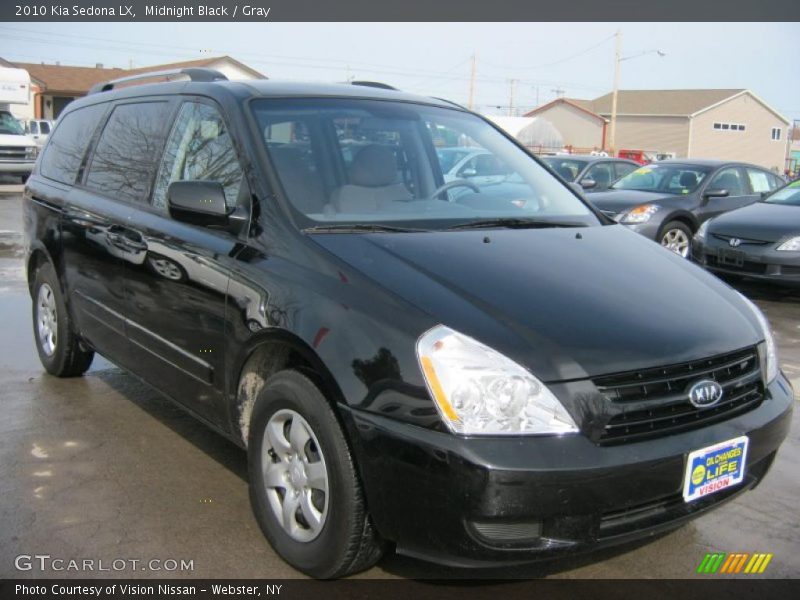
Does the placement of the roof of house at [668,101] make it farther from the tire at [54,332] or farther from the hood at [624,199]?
the tire at [54,332]

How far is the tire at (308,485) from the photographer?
8.68 feet

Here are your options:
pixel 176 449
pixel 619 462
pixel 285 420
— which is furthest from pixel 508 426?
pixel 176 449

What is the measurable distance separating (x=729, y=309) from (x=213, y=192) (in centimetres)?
208

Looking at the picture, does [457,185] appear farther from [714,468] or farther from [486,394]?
→ [714,468]

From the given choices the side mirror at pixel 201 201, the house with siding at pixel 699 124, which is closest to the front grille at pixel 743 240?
the side mirror at pixel 201 201

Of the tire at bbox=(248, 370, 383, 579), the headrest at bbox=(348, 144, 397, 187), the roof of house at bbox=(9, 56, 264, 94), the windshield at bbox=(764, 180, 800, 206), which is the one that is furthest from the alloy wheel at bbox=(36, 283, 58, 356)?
the roof of house at bbox=(9, 56, 264, 94)

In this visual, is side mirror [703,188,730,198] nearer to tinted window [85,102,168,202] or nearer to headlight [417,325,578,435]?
tinted window [85,102,168,202]

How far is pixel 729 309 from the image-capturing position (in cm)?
314

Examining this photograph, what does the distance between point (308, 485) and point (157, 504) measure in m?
1.00

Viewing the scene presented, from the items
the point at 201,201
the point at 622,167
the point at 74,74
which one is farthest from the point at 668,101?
the point at 201,201

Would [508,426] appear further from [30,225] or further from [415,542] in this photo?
[30,225]

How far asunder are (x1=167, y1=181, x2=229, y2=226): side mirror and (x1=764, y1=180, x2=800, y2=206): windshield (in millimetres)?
8112

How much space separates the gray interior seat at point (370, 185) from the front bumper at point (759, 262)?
5.86m

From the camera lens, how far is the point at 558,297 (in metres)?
2.87
